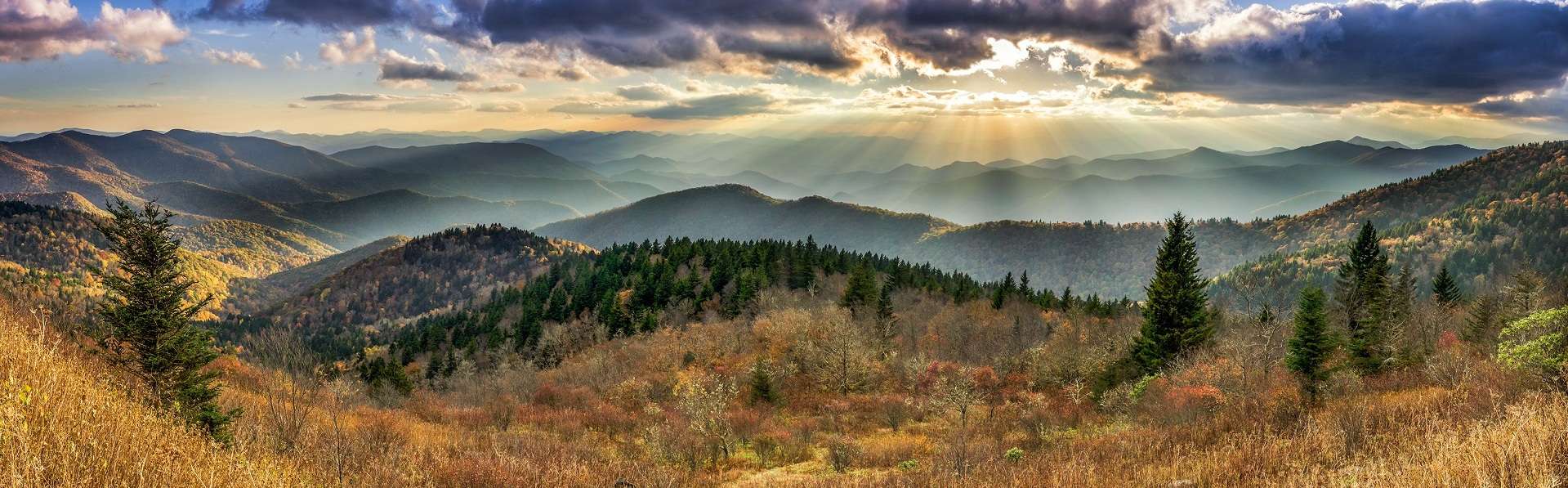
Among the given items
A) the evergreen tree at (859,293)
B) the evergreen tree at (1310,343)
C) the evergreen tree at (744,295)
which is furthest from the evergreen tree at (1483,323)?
the evergreen tree at (744,295)

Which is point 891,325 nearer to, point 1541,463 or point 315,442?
point 315,442

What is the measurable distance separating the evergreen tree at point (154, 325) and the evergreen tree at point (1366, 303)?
132 ft

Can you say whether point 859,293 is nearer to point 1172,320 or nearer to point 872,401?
point 872,401

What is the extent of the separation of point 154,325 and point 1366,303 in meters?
60.9

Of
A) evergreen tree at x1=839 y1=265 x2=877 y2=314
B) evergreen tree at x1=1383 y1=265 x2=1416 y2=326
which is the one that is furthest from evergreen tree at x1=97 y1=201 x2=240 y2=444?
evergreen tree at x1=839 y1=265 x2=877 y2=314

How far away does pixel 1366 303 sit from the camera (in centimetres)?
4391

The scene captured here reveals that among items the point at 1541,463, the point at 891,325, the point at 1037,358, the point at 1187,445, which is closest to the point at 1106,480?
the point at 1187,445

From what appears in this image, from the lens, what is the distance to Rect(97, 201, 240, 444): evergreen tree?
50.5ft

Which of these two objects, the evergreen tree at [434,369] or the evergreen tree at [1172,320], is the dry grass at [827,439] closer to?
the evergreen tree at [1172,320]

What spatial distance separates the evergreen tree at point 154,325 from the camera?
50.5 ft

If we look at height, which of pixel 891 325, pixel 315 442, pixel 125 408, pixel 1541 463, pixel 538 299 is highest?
pixel 1541 463

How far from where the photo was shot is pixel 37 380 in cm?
842

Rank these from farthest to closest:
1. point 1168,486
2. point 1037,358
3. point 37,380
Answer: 1. point 1037,358
2. point 1168,486
3. point 37,380

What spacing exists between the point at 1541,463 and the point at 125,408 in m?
19.6
